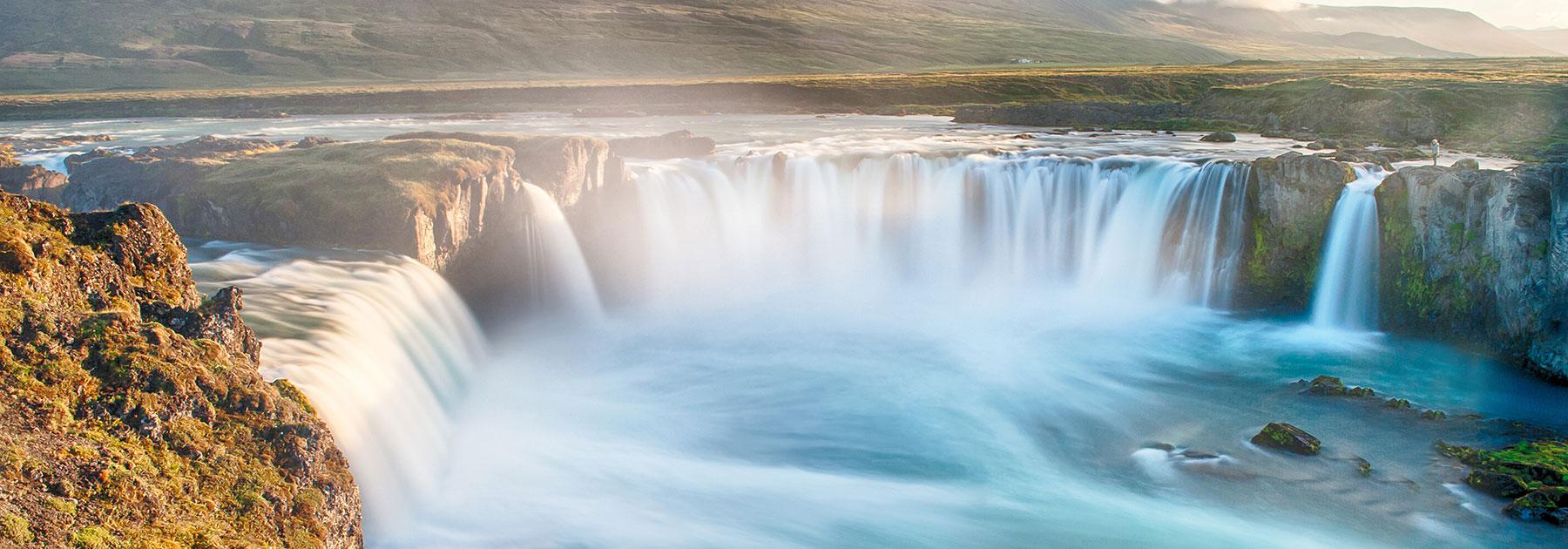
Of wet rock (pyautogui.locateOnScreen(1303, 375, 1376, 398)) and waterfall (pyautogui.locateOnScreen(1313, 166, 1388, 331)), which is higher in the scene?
waterfall (pyautogui.locateOnScreen(1313, 166, 1388, 331))

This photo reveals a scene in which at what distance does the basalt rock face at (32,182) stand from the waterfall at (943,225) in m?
15.0

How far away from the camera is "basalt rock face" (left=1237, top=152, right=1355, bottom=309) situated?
26766 mm

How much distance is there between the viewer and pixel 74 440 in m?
8.16

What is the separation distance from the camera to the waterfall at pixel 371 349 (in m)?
13.3

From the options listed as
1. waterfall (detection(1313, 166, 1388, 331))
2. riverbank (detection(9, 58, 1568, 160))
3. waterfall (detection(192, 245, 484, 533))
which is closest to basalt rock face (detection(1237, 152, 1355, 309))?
waterfall (detection(1313, 166, 1388, 331))

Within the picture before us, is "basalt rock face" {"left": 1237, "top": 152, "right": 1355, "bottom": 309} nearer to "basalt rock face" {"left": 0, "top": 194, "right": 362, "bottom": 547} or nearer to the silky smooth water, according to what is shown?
the silky smooth water

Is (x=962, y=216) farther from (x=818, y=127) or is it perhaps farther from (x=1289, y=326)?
(x=818, y=127)

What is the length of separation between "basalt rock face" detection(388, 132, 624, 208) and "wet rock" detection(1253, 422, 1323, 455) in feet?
60.8

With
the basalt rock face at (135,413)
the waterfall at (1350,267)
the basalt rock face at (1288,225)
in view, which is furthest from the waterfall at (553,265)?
the waterfall at (1350,267)

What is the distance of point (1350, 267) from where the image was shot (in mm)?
25953

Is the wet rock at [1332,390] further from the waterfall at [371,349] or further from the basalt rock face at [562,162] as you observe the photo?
the basalt rock face at [562,162]

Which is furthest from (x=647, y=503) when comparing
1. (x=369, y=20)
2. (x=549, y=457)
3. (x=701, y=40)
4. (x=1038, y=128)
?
Answer: (x=369, y=20)

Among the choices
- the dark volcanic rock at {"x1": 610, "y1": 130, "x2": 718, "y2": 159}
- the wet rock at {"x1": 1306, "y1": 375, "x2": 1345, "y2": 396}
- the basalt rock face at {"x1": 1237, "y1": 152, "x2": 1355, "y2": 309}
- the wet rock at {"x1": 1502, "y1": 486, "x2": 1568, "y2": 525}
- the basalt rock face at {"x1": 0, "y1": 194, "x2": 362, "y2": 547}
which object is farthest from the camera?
the dark volcanic rock at {"x1": 610, "y1": 130, "x2": 718, "y2": 159}

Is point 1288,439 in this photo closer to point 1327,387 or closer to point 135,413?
point 1327,387
